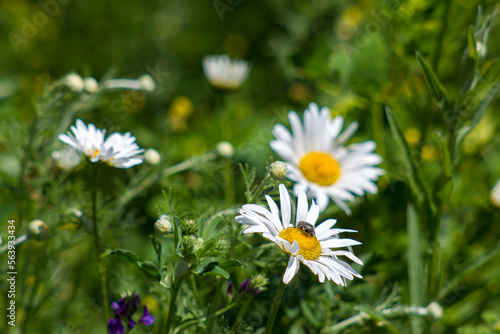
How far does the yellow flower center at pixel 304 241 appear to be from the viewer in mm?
712

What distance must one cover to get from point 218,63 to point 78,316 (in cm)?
94

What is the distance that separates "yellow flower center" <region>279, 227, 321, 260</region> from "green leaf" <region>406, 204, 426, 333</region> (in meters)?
0.39

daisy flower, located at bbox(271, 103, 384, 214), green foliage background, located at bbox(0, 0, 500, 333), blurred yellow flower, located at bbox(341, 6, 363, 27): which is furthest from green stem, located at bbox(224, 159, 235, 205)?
blurred yellow flower, located at bbox(341, 6, 363, 27)

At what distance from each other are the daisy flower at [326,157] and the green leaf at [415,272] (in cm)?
13

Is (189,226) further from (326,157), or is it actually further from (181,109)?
(181,109)

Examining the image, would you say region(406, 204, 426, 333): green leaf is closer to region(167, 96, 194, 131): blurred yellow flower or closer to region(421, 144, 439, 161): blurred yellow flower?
region(421, 144, 439, 161): blurred yellow flower

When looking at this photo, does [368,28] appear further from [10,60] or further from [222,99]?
[10,60]

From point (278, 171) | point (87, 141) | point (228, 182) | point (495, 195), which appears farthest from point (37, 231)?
point (495, 195)

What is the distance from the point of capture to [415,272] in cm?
103

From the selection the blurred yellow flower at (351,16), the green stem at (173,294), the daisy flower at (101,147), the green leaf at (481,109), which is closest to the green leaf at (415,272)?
the green leaf at (481,109)

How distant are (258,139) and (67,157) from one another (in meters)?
0.63

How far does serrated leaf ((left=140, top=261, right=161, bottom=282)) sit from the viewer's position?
69 cm

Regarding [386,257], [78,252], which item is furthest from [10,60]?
[386,257]

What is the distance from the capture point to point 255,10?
2.15m
